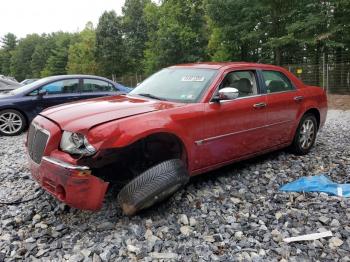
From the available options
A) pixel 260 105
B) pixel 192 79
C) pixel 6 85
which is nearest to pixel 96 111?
pixel 192 79

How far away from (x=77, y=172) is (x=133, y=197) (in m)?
0.60

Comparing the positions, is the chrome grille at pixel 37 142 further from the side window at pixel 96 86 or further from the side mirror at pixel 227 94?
the side window at pixel 96 86

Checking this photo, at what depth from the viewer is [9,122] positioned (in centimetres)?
929

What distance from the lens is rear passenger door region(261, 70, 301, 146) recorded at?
5.69 m

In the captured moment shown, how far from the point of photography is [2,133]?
9.25 m

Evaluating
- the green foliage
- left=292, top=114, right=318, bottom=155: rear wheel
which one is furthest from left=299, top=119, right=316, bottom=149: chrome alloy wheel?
the green foliage

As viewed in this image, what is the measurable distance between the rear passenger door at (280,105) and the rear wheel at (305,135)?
0.88 ft

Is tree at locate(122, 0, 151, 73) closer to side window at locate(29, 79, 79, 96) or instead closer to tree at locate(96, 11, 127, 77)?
tree at locate(96, 11, 127, 77)

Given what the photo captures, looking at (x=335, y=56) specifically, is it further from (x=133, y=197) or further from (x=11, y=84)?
(x=133, y=197)

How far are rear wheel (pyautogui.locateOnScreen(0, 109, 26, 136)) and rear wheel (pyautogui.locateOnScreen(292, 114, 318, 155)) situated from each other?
6473mm

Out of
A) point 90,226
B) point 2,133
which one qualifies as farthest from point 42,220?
point 2,133

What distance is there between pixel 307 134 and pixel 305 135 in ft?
0.21

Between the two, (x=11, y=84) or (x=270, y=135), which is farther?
(x=11, y=84)

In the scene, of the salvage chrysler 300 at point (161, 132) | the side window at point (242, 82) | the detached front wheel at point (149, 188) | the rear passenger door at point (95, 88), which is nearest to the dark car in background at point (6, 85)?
the rear passenger door at point (95, 88)
